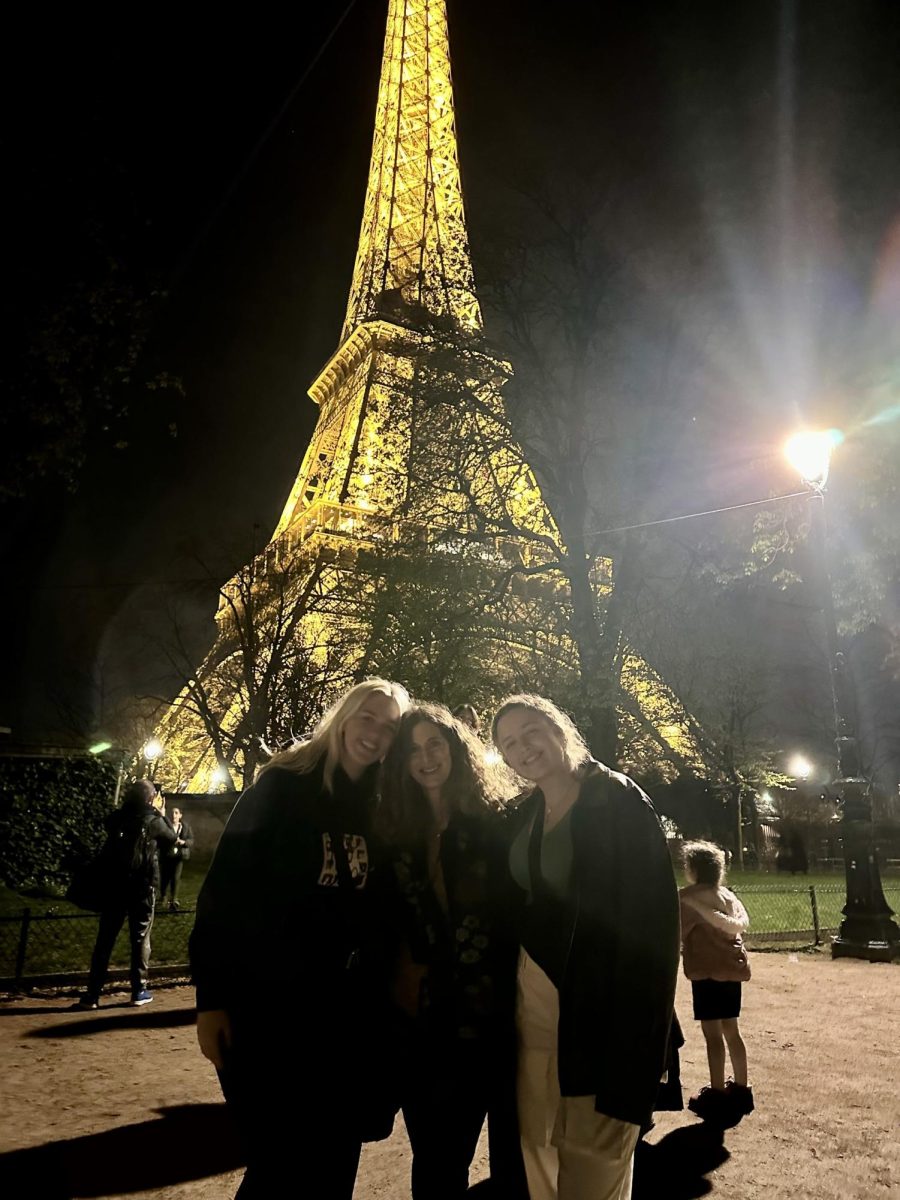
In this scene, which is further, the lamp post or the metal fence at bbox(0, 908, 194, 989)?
the lamp post

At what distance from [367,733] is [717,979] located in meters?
3.35

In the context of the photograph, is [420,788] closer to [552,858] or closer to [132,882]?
[552,858]

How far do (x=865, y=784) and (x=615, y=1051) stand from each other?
10.8 metres

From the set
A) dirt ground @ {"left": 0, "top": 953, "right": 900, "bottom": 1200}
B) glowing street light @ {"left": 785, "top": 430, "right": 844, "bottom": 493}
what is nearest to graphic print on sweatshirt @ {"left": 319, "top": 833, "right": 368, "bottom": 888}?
dirt ground @ {"left": 0, "top": 953, "right": 900, "bottom": 1200}

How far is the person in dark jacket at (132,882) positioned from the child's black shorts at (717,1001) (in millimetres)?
5384

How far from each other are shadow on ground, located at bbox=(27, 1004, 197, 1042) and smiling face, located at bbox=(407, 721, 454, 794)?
5586mm

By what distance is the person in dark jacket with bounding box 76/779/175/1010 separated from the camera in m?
7.66

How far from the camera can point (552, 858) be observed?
273 centimetres

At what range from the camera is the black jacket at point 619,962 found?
2244 mm

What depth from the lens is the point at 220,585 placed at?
75.8ft

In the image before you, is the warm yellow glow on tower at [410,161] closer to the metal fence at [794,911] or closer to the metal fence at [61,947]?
the metal fence at [794,911]

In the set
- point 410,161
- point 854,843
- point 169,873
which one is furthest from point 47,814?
point 410,161

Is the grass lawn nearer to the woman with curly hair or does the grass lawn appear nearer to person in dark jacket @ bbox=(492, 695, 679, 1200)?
the woman with curly hair

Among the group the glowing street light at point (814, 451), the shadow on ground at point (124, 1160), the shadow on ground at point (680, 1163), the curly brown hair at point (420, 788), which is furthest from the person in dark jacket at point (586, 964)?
the glowing street light at point (814, 451)
